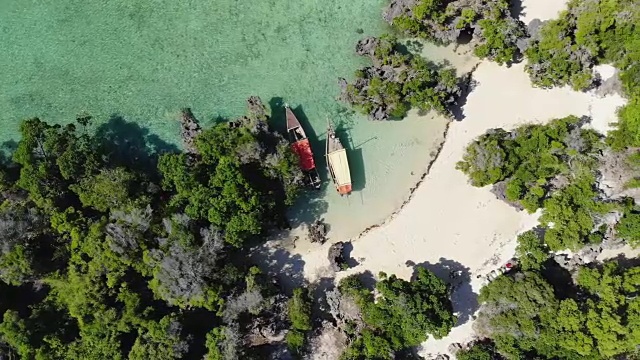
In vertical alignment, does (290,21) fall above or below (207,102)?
above

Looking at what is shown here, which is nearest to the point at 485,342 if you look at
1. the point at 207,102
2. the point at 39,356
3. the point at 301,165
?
the point at 301,165

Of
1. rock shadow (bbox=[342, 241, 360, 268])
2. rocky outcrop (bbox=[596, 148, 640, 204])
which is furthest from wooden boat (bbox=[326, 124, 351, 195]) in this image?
rocky outcrop (bbox=[596, 148, 640, 204])

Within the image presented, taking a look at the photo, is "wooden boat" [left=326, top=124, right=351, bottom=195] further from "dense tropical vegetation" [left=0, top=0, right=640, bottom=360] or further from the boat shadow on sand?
"dense tropical vegetation" [left=0, top=0, right=640, bottom=360]

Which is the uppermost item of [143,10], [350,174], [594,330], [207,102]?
[143,10]

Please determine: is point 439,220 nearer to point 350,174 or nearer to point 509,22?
point 350,174

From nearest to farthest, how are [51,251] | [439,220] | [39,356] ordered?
[39,356], [51,251], [439,220]

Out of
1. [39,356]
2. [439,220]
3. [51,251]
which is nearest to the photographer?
[39,356]
